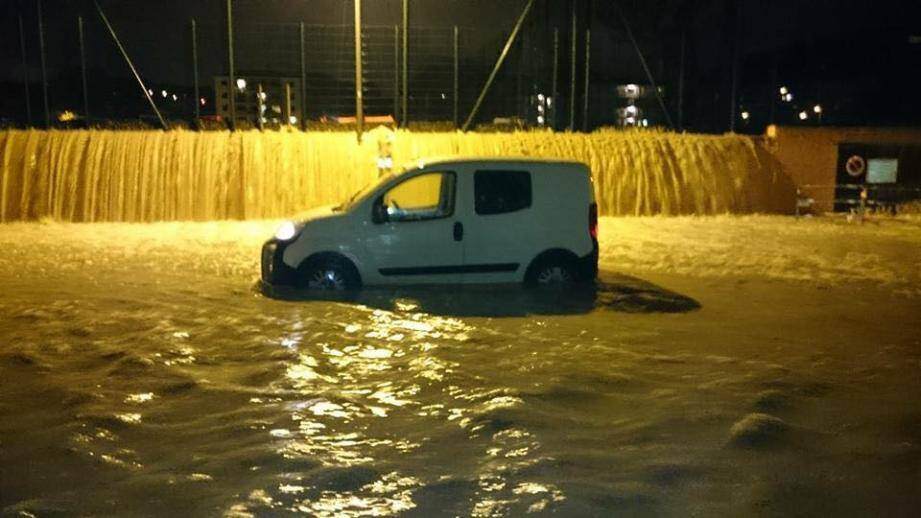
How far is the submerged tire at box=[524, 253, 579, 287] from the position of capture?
12.0 meters

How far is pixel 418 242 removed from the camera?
38.0 ft

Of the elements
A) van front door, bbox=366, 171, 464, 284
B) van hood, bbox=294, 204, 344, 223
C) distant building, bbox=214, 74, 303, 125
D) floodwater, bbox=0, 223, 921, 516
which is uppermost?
distant building, bbox=214, 74, 303, 125

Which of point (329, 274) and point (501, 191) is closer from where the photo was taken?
point (329, 274)

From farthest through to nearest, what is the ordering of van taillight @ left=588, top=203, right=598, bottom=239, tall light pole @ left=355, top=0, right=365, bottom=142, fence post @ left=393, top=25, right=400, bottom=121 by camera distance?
fence post @ left=393, top=25, right=400, bottom=121, tall light pole @ left=355, top=0, right=365, bottom=142, van taillight @ left=588, top=203, right=598, bottom=239

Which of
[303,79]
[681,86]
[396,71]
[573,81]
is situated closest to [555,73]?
[573,81]

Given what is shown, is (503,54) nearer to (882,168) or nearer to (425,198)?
(425,198)

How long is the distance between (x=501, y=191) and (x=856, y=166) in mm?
12913

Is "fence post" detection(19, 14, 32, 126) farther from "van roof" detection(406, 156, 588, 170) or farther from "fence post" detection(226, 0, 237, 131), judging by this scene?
"van roof" detection(406, 156, 588, 170)

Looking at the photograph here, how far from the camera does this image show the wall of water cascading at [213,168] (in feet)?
60.3

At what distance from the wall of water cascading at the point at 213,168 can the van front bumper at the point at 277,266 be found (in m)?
7.43

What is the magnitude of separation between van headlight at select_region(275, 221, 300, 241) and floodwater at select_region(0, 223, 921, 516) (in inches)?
27.4

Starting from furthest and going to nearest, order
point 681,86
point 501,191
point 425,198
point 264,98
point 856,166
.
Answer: point 681,86 < point 264,98 < point 856,166 < point 425,198 < point 501,191

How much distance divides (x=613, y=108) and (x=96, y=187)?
17.7 metres

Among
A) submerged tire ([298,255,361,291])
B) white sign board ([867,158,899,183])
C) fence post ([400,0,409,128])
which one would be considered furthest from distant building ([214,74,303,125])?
white sign board ([867,158,899,183])
